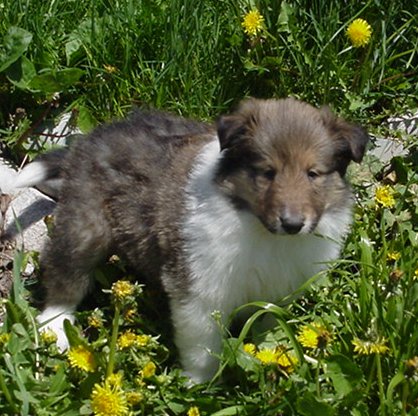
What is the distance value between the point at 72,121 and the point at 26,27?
663 millimetres

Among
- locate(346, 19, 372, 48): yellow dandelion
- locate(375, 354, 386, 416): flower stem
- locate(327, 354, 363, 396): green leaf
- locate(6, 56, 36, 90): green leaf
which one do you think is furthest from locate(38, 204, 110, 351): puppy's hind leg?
locate(346, 19, 372, 48): yellow dandelion

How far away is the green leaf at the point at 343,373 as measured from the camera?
14.5 ft

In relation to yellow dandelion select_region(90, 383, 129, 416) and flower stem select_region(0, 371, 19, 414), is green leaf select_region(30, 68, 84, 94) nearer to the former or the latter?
flower stem select_region(0, 371, 19, 414)

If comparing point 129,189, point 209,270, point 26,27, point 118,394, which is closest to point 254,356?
point 209,270

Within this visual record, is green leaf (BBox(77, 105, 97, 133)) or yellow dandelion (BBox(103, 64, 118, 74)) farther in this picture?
yellow dandelion (BBox(103, 64, 118, 74))

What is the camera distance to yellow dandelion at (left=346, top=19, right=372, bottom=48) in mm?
6137

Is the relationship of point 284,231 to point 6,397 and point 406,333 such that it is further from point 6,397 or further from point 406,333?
point 6,397

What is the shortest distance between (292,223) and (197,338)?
2.94 ft

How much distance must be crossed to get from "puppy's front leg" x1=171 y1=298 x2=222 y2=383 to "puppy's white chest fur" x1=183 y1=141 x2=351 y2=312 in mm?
84

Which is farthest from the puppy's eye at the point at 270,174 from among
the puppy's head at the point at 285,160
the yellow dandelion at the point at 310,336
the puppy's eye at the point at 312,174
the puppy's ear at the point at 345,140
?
the yellow dandelion at the point at 310,336

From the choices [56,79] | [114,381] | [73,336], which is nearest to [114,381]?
[114,381]

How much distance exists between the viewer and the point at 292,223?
14.3 feet

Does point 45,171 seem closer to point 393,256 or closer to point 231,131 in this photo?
point 231,131

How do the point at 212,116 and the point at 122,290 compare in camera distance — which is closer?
Answer: the point at 122,290
